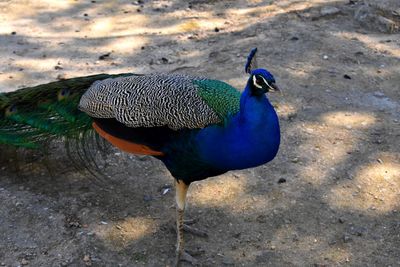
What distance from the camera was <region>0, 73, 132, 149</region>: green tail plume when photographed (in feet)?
9.36

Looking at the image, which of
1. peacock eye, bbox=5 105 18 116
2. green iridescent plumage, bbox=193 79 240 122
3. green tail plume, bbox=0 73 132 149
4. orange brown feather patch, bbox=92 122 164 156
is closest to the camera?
green iridescent plumage, bbox=193 79 240 122

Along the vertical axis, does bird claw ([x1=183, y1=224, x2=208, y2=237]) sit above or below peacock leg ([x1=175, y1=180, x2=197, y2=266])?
below

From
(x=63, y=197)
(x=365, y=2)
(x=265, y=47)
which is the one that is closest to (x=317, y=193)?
(x=63, y=197)

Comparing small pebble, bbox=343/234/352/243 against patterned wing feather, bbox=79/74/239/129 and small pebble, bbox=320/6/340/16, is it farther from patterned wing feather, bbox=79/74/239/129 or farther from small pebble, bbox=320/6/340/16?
small pebble, bbox=320/6/340/16

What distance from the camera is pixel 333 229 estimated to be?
287 cm

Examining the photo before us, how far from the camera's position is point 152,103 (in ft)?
8.02

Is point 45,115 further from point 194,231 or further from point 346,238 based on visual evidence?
point 346,238

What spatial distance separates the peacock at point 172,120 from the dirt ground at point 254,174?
0.29 metres

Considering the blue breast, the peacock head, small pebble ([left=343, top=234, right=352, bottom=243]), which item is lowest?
small pebble ([left=343, top=234, right=352, bottom=243])

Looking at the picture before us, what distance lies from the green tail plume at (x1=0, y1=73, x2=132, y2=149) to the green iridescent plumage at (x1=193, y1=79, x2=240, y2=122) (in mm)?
566

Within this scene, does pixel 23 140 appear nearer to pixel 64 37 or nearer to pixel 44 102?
pixel 44 102

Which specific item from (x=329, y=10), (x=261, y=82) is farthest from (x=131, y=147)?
(x=329, y=10)

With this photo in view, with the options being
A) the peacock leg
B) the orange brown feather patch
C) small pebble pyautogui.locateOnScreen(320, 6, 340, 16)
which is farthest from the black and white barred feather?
small pebble pyautogui.locateOnScreen(320, 6, 340, 16)

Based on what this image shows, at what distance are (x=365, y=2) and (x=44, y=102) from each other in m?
3.81
